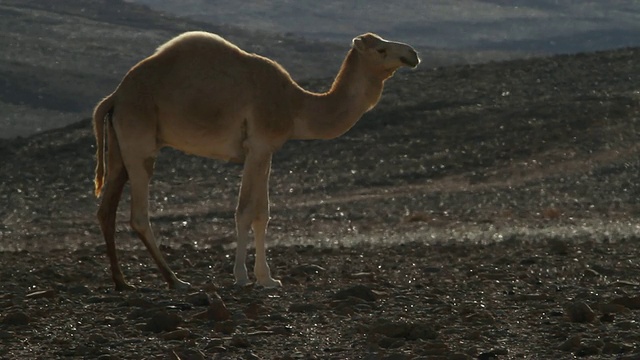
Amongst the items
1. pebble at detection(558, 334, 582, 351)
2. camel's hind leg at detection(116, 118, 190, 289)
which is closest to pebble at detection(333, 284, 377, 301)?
camel's hind leg at detection(116, 118, 190, 289)

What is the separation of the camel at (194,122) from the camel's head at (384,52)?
36 millimetres

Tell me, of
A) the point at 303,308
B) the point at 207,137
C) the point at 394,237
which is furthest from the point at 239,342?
the point at 394,237

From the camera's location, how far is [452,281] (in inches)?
513

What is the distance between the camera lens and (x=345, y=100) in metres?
13.6

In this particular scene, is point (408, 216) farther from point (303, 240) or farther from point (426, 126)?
point (426, 126)

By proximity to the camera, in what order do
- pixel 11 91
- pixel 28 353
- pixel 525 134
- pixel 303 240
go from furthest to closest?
pixel 11 91 → pixel 525 134 → pixel 303 240 → pixel 28 353

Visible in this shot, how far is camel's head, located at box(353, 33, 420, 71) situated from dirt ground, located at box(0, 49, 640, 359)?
1764 millimetres

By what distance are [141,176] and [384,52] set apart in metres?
A: 2.32

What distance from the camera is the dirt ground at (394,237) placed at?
9.85 meters

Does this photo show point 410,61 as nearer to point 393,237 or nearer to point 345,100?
point 345,100

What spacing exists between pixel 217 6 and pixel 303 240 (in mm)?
114859

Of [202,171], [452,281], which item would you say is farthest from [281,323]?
[202,171]

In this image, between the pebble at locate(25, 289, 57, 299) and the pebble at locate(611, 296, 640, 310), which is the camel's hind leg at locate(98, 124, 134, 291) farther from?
the pebble at locate(611, 296, 640, 310)

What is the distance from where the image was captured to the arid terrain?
9.85 meters
